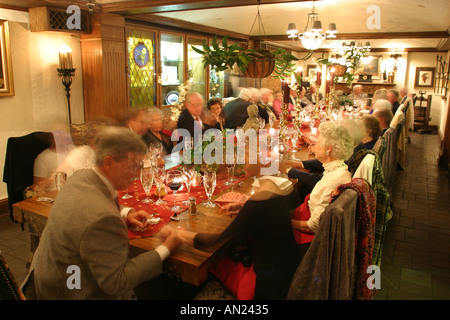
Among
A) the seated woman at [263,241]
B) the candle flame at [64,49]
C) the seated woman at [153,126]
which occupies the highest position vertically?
the candle flame at [64,49]

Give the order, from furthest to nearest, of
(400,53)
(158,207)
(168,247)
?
(400,53) < (158,207) < (168,247)

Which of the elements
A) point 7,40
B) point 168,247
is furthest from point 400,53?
point 168,247

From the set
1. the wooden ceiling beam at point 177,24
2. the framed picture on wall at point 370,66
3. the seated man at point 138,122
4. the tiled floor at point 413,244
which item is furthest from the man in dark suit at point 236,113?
the framed picture on wall at point 370,66

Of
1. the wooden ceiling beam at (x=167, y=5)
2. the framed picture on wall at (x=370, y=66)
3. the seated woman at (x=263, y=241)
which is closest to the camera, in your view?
the seated woman at (x=263, y=241)

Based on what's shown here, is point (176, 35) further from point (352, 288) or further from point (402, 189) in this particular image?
point (352, 288)

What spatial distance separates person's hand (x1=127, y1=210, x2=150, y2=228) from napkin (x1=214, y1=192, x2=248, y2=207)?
0.50 meters

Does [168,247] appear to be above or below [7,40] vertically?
below

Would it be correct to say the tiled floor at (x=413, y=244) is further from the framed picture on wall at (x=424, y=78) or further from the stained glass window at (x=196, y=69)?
the framed picture on wall at (x=424, y=78)

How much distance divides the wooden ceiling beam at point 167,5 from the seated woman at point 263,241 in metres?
2.82

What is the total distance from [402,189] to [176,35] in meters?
4.80

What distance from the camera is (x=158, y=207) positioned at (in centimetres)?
225

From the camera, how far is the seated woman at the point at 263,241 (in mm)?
1805

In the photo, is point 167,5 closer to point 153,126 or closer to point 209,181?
point 153,126

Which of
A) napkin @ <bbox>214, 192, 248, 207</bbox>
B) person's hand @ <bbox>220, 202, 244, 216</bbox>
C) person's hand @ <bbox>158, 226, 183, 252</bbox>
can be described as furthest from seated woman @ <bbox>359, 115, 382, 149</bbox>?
person's hand @ <bbox>158, 226, 183, 252</bbox>
